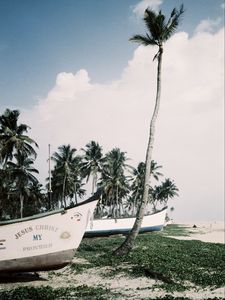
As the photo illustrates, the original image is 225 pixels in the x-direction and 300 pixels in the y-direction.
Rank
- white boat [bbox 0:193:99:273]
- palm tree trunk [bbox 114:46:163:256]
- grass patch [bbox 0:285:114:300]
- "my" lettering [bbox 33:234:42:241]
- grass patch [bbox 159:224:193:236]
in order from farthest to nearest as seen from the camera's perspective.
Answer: grass patch [bbox 159:224:193:236] < palm tree trunk [bbox 114:46:163:256] < "my" lettering [bbox 33:234:42:241] < white boat [bbox 0:193:99:273] < grass patch [bbox 0:285:114:300]

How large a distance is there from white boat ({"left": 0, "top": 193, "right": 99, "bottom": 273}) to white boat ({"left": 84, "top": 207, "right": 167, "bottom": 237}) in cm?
1921

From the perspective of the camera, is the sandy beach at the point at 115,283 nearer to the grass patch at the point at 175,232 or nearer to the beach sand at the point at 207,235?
the beach sand at the point at 207,235

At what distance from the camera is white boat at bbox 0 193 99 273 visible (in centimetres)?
1121

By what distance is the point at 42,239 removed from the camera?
11.6 metres

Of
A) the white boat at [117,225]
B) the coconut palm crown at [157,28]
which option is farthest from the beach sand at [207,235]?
the coconut palm crown at [157,28]

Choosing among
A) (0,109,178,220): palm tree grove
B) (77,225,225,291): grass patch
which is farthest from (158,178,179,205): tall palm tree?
(77,225,225,291): grass patch

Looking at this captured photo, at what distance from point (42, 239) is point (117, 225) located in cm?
2536

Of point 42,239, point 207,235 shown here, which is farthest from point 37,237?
point 207,235

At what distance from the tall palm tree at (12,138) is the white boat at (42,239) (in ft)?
71.6

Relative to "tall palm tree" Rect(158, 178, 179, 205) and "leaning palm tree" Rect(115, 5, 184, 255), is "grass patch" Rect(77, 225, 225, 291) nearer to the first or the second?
"leaning palm tree" Rect(115, 5, 184, 255)

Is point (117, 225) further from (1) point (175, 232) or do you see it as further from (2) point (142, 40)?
(2) point (142, 40)

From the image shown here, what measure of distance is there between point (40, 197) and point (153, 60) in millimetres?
43105

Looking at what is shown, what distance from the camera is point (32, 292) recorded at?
Result: 9.49 meters

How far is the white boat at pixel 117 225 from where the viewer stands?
34006 mm
